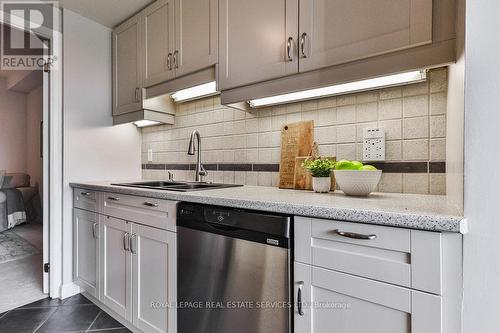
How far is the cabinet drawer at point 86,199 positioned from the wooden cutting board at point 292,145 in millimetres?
1343

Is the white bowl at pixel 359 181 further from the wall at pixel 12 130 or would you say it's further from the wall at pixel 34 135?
the wall at pixel 12 130

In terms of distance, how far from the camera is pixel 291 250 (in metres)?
0.98

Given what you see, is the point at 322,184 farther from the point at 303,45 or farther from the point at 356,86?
the point at 303,45

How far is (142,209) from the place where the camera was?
5.19ft

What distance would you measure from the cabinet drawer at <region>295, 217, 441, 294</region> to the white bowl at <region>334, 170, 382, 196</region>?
0.33 m

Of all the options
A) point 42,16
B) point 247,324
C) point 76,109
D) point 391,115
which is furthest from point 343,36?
point 42,16

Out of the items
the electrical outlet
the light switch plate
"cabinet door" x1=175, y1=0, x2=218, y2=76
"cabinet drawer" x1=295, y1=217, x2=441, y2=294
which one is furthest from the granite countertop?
the light switch plate

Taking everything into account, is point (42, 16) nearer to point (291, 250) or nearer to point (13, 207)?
point (291, 250)

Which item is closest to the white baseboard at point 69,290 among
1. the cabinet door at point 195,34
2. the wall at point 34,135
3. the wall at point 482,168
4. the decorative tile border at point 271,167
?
the decorative tile border at point 271,167

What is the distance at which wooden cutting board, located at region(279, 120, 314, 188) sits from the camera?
62.1 inches

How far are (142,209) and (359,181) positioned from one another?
3.87ft

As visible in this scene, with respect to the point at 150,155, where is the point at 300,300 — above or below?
below

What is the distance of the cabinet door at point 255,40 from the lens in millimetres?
1316

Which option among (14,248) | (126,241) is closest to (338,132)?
(126,241)
